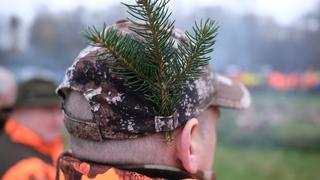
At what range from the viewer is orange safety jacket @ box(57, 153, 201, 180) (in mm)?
1256

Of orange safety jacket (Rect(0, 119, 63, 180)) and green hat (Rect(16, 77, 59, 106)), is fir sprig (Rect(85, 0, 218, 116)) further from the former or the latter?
green hat (Rect(16, 77, 59, 106))

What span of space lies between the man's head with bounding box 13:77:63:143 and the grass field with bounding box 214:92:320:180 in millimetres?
3215

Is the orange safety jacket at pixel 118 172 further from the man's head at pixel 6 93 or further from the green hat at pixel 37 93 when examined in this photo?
the man's head at pixel 6 93

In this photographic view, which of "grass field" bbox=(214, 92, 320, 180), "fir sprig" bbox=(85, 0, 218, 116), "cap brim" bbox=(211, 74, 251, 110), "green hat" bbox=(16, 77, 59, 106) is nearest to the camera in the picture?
"fir sprig" bbox=(85, 0, 218, 116)

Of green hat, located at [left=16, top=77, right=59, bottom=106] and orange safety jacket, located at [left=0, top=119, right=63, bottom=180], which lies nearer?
orange safety jacket, located at [left=0, top=119, right=63, bottom=180]

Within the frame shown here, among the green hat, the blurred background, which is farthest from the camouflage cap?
the blurred background

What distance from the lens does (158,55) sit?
120 centimetres

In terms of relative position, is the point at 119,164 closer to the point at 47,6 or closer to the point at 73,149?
the point at 73,149

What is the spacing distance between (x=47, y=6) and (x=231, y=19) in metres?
2.50

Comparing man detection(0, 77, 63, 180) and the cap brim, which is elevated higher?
the cap brim

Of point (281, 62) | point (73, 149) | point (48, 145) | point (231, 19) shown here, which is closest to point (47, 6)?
point (231, 19)

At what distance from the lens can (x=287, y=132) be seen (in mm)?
6867

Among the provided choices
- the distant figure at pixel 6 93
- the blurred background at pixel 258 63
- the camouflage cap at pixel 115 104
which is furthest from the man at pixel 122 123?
the blurred background at pixel 258 63

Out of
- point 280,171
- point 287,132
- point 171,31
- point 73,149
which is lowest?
point 280,171
